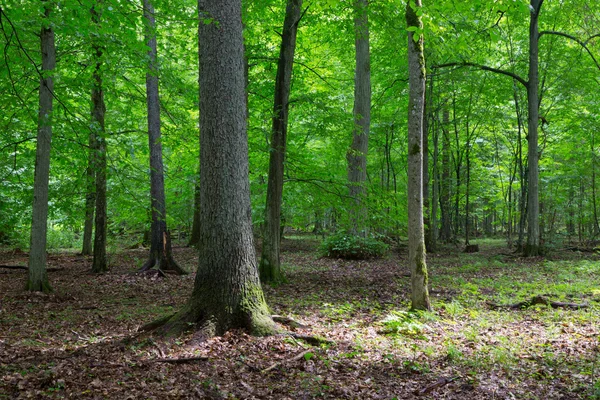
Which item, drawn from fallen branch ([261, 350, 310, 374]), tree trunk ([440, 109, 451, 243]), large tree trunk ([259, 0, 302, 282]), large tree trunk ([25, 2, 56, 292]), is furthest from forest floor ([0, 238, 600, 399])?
tree trunk ([440, 109, 451, 243])

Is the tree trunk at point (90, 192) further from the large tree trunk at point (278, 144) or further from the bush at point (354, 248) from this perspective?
the bush at point (354, 248)

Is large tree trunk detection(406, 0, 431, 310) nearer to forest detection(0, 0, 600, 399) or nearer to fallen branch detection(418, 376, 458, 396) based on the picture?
forest detection(0, 0, 600, 399)

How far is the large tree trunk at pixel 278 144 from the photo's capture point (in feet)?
28.7

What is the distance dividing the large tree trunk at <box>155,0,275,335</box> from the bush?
930 cm

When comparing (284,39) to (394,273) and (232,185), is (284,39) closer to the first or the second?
(232,185)

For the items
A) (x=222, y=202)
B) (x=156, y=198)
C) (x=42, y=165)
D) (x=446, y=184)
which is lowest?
(x=222, y=202)

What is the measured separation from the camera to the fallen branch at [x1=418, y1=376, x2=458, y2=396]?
147 inches

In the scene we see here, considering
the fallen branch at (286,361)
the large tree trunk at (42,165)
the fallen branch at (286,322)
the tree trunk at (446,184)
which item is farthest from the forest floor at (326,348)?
the tree trunk at (446,184)

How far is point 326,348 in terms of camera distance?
482 cm

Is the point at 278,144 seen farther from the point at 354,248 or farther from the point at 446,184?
the point at 446,184

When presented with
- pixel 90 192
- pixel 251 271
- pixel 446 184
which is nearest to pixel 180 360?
pixel 251 271

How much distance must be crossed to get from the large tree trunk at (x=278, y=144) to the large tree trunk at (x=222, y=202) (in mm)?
3678

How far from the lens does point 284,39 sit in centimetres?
880

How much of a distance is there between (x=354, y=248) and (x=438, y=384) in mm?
10229
